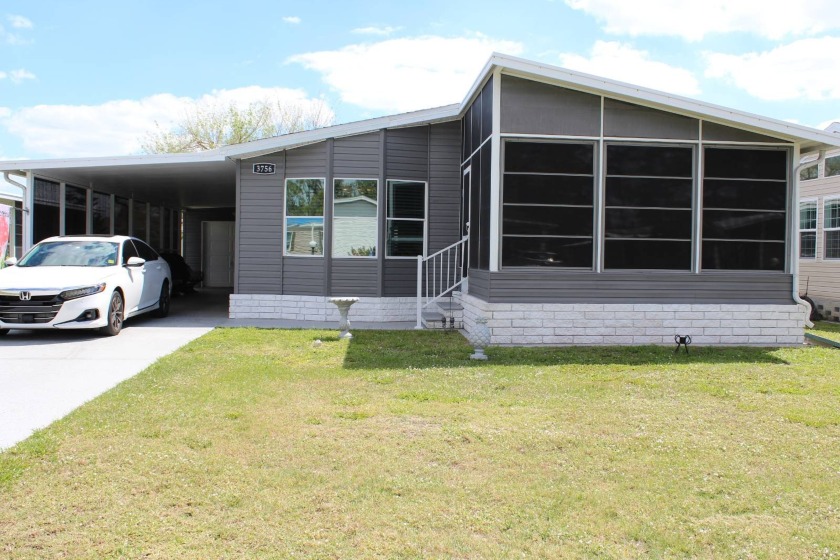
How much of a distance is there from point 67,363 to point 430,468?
17.6 feet

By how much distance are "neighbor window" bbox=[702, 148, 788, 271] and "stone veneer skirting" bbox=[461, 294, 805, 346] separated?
695mm

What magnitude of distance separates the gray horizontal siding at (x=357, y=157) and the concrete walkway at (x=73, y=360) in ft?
8.87

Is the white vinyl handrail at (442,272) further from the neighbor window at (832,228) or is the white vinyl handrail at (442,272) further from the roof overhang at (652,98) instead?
the neighbor window at (832,228)

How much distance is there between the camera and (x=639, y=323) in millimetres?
9195

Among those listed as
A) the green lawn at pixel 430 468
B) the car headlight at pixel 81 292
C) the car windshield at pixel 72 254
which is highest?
the car windshield at pixel 72 254

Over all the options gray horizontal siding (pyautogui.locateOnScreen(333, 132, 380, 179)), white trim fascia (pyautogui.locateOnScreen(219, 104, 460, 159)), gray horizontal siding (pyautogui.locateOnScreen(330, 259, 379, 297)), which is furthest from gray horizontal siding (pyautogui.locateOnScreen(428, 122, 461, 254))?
gray horizontal siding (pyautogui.locateOnScreen(330, 259, 379, 297))

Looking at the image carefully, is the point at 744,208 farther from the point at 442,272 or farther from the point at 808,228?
the point at 808,228

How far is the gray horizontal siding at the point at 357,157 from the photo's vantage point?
1144 centimetres

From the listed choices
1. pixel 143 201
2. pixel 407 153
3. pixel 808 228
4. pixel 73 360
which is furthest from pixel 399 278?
pixel 143 201

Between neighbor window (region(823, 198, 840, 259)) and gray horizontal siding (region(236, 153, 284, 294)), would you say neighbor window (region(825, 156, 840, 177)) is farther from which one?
gray horizontal siding (region(236, 153, 284, 294))

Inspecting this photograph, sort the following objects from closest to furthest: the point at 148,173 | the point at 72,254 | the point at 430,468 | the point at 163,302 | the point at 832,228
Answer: the point at 430,468 → the point at 72,254 → the point at 163,302 → the point at 148,173 → the point at 832,228

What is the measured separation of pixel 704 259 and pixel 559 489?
665 cm

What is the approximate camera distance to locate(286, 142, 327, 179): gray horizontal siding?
37.7 feet

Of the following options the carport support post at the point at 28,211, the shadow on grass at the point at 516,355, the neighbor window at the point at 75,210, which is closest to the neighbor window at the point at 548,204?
the shadow on grass at the point at 516,355
